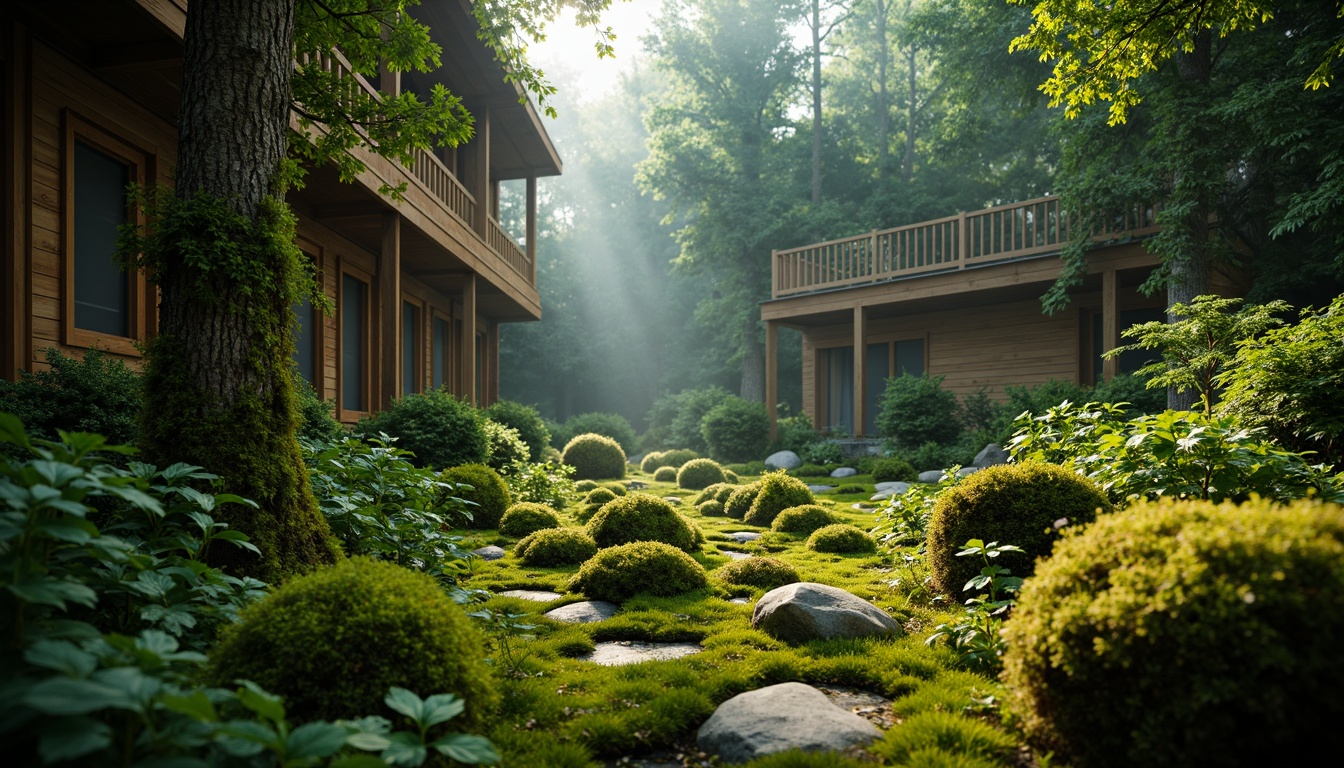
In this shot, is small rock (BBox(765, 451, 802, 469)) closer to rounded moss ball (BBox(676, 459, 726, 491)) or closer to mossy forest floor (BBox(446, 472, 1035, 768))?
rounded moss ball (BBox(676, 459, 726, 491))

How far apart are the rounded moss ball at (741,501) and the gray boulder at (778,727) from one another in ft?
20.6

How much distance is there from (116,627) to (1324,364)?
6167 millimetres

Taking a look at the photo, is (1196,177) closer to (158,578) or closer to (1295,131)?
(1295,131)

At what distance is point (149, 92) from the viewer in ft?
21.0

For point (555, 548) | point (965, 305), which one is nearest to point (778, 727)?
point (555, 548)

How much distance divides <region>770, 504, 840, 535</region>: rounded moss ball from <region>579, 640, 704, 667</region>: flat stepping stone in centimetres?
398

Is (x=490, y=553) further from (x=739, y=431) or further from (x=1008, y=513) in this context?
(x=739, y=431)

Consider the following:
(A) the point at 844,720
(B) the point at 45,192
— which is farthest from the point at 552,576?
(B) the point at 45,192

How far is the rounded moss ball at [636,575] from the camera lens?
5078 millimetres

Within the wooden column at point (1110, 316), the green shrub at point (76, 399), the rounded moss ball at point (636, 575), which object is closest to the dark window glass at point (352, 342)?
the green shrub at point (76, 399)

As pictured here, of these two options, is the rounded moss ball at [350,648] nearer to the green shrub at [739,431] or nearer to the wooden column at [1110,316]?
the wooden column at [1110,316]

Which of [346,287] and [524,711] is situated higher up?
[346,287]

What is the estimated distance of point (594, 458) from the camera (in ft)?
48.5

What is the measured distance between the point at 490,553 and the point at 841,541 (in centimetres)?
328
